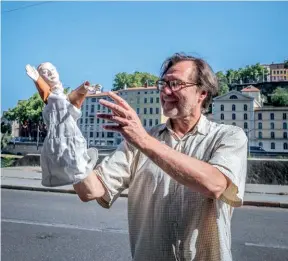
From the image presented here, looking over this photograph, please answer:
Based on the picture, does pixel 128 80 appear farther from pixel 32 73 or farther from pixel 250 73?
pixel 32 73

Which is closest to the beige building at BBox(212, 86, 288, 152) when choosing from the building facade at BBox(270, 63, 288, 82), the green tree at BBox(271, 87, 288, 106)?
the green tree at BBox(271, 87, 288, 106)

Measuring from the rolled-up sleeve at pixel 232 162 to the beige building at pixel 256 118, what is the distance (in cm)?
7418

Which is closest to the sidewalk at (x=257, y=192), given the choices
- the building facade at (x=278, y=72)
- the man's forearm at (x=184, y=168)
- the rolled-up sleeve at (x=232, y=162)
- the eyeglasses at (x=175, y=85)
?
the eyeglasses at (x=175, y=85)

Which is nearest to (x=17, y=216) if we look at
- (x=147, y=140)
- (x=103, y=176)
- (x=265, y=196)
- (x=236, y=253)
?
(x=236, y=253)

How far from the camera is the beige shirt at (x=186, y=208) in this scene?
1.34 m

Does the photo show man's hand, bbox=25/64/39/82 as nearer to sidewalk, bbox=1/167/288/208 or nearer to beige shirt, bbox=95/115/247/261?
beige shirt, bbox=95/115/247/261

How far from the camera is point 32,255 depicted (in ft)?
14.8

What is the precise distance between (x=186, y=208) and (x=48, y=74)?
0.79 metres

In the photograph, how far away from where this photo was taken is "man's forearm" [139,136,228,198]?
1.11 metres

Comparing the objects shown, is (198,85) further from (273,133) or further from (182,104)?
(273,133)

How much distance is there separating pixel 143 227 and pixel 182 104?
0.61 meters

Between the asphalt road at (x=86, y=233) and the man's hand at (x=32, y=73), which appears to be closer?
the man's hand at (x=32, y=73)

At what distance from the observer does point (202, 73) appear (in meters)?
1.60

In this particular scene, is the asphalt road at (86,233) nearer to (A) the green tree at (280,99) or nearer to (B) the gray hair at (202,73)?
(B) the gray hair at (202,73)
